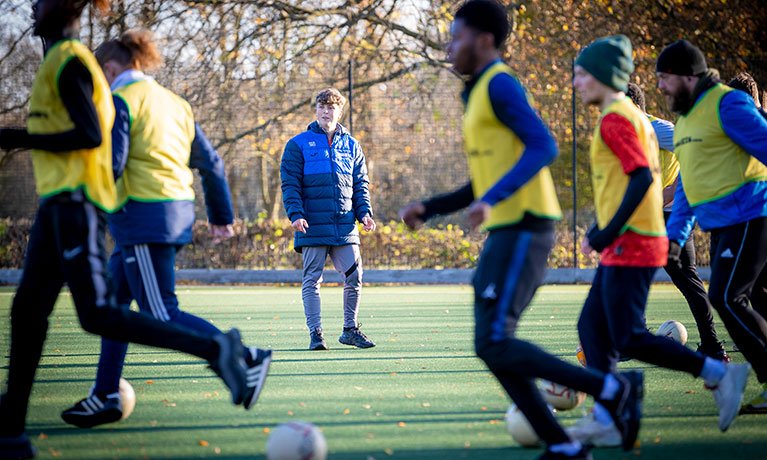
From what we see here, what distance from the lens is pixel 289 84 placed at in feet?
55.3

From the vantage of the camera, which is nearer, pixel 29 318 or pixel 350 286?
pixel 29 318

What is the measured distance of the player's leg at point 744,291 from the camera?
483cm

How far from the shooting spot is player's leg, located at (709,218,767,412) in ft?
15.9

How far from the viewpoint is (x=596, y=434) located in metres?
3.89

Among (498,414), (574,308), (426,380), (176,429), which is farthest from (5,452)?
(574,308)

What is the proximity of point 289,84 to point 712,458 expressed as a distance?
45.5ft

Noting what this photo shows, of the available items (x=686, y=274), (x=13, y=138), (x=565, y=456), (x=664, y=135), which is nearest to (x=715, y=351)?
(x=686, y=274)

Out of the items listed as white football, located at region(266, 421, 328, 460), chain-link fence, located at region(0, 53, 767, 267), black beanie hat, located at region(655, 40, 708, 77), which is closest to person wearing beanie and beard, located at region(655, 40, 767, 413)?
black beanie hat, located at region(655, 40, 708, 77)

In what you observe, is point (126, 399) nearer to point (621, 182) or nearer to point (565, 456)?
point (565, 456)

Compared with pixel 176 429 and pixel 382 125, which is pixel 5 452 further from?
pixel 382 125

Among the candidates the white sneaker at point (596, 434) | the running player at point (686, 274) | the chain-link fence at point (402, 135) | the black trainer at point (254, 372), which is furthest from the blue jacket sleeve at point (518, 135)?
the chain-link fence at point (402, 135)

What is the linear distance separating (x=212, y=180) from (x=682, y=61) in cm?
277

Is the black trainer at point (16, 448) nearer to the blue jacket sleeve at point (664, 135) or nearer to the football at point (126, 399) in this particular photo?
the football at point (126, 399)

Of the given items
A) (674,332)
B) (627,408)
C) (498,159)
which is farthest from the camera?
(674,332)
